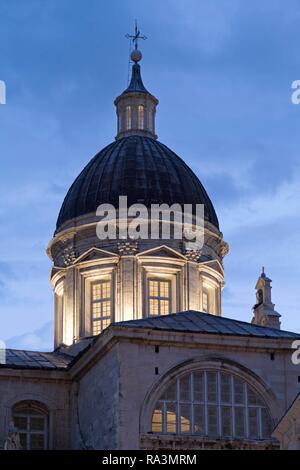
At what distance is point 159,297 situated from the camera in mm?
68812

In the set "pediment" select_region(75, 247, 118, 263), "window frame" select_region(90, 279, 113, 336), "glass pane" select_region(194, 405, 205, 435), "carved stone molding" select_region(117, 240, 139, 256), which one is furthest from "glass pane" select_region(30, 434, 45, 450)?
"carved stone molding" select_region(117, 240, 139, 256)

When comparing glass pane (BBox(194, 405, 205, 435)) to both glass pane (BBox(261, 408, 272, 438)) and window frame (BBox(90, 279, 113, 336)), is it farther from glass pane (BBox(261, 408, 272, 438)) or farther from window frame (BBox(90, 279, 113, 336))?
window frame (BBox(90, 279, 113, 336))

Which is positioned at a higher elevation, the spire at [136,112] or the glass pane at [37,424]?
the spire at [136,112]

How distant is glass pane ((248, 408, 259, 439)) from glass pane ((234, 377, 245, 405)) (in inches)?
20.5

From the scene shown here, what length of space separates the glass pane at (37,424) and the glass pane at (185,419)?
932 cm

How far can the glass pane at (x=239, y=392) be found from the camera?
2307 inches

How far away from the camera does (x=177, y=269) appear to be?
6906 cm

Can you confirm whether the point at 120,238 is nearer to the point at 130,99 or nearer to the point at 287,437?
the point at 130,99

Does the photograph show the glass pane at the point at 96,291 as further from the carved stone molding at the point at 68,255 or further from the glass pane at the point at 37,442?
the glass pane at the point at 37,442

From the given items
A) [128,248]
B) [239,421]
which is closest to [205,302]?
[128,248]

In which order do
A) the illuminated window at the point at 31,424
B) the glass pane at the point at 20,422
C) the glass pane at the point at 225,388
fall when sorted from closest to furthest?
the glass pane at the point at 225,388 < the illuminated window at the point at 31,424 < the glass pane at the point at 20,422

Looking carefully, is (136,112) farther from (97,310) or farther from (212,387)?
(212,387)

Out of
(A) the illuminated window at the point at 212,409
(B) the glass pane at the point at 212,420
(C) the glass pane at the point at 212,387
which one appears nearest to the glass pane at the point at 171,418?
(A) the illuminated window at the point at 212,409

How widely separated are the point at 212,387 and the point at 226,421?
5.00 feet
